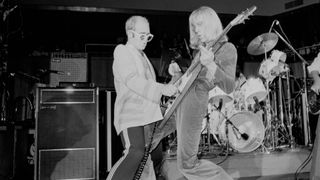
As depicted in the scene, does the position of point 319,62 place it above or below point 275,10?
below

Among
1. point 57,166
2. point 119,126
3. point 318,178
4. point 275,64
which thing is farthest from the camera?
point 275,64

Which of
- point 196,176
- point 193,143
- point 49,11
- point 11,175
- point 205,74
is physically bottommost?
point 11,175

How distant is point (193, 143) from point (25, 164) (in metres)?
2.79

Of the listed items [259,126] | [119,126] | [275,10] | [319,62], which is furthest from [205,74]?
→ [275,10]

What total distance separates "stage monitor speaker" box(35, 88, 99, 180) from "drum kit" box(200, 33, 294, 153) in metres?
1.54

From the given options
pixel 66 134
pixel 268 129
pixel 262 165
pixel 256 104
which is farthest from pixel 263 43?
pixel 66 134

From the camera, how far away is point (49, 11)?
5.66 metres

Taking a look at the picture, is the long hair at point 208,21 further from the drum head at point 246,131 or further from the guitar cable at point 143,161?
the drum head at point 246,131

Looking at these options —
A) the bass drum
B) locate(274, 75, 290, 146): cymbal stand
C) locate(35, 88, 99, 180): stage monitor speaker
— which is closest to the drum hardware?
the bass drum

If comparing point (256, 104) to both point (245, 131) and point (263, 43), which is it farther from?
point (263, 43)

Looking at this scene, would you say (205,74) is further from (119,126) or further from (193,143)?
(119,126)

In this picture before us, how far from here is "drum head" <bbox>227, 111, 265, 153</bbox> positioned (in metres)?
4.07

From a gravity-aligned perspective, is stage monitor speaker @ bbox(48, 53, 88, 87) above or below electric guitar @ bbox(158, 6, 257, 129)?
above

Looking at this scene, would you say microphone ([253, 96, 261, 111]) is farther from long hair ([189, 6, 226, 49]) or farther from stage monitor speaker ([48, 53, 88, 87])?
stage monitor speaker ([48, 53, 88, 87])
